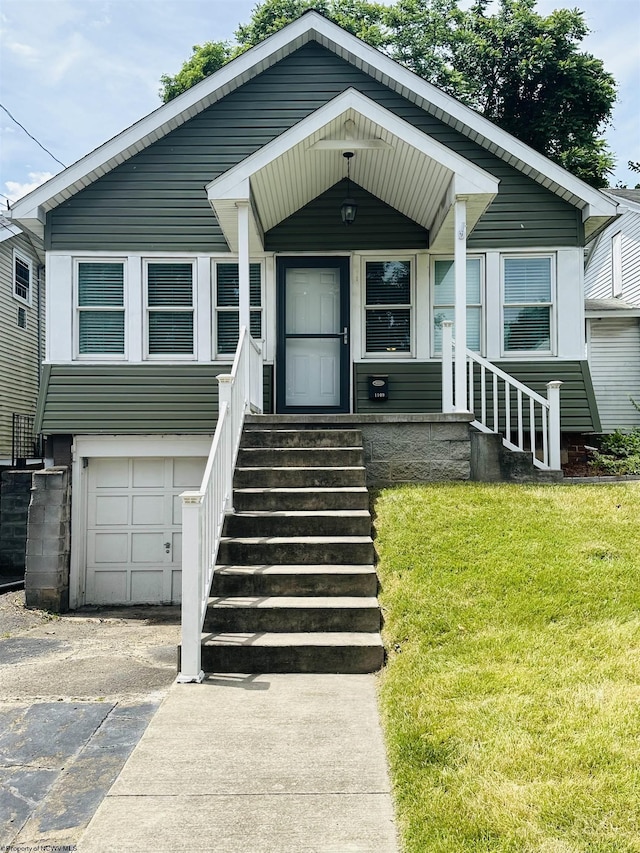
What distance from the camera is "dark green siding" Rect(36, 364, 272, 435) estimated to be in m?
9.37

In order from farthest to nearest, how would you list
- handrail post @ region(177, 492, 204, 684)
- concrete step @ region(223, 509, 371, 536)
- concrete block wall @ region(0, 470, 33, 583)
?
concrete block wall @ region(0, 470, 33, 583) < concrete step @ region(223, 509, 371, 536) < handrail post @ region(177, 492, 204, 684)

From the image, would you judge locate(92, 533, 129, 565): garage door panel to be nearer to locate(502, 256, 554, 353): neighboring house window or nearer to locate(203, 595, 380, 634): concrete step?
locate(203, 595, 380, 634): concrete step

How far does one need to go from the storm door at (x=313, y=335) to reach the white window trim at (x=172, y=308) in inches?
45.8

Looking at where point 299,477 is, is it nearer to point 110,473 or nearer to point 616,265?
point 110,473

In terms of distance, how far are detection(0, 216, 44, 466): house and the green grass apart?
1092cm

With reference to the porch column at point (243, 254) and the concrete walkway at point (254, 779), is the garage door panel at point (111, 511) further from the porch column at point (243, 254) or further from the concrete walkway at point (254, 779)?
the concrete walkway at point (254, 779)

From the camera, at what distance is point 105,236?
958 cm

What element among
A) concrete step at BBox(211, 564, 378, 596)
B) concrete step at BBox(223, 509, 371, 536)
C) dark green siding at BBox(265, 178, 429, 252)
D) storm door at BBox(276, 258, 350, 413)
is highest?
dark green siding at BBox(265, 178, 429, 252)

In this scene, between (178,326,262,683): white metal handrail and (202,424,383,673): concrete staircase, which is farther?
(202,424,383,673): concrete staircase

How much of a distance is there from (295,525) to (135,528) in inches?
174

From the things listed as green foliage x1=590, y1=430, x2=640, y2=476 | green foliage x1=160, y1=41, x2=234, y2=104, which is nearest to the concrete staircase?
green foliage x1=590, y1=430, x2=640, y2=476

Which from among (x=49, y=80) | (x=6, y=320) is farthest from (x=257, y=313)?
(x=6, y=320)

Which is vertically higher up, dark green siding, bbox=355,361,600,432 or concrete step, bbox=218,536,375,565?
dark green siding, bbox=355,361,600,432

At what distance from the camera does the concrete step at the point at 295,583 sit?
538 cm
